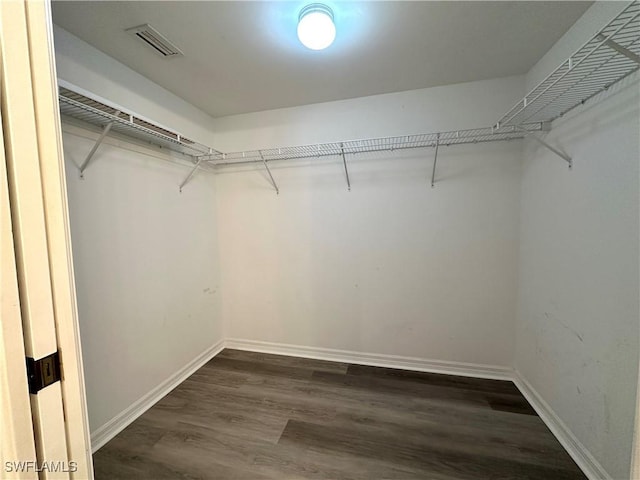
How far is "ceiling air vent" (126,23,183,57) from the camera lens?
1.45 meters

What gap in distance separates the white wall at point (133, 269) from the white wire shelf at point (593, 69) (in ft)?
8.12

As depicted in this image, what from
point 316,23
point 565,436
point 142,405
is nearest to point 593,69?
point 316,23

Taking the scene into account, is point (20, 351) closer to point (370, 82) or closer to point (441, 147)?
point (370, 82)

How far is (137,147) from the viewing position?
6.19 ft

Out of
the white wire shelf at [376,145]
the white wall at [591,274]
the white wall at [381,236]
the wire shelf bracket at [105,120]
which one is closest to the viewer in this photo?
the white wall at [591,274]

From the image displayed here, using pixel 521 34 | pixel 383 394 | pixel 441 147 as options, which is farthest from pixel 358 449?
pixel 521 34

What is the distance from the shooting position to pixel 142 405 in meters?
1.89

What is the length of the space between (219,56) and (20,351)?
1828mm

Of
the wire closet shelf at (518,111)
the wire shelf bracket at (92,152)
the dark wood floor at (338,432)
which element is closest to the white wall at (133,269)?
the wire shelf bracket at (92,152)

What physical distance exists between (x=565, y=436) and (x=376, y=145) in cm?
234

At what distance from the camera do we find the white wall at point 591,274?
1.17 metres

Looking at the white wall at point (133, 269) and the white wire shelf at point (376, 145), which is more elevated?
the white wire shelf at point (376, 145)

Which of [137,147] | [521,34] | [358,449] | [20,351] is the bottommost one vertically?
[358,449]

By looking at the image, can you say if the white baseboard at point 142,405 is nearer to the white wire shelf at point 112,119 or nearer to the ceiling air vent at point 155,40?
the white wire shelf at point 112,119
